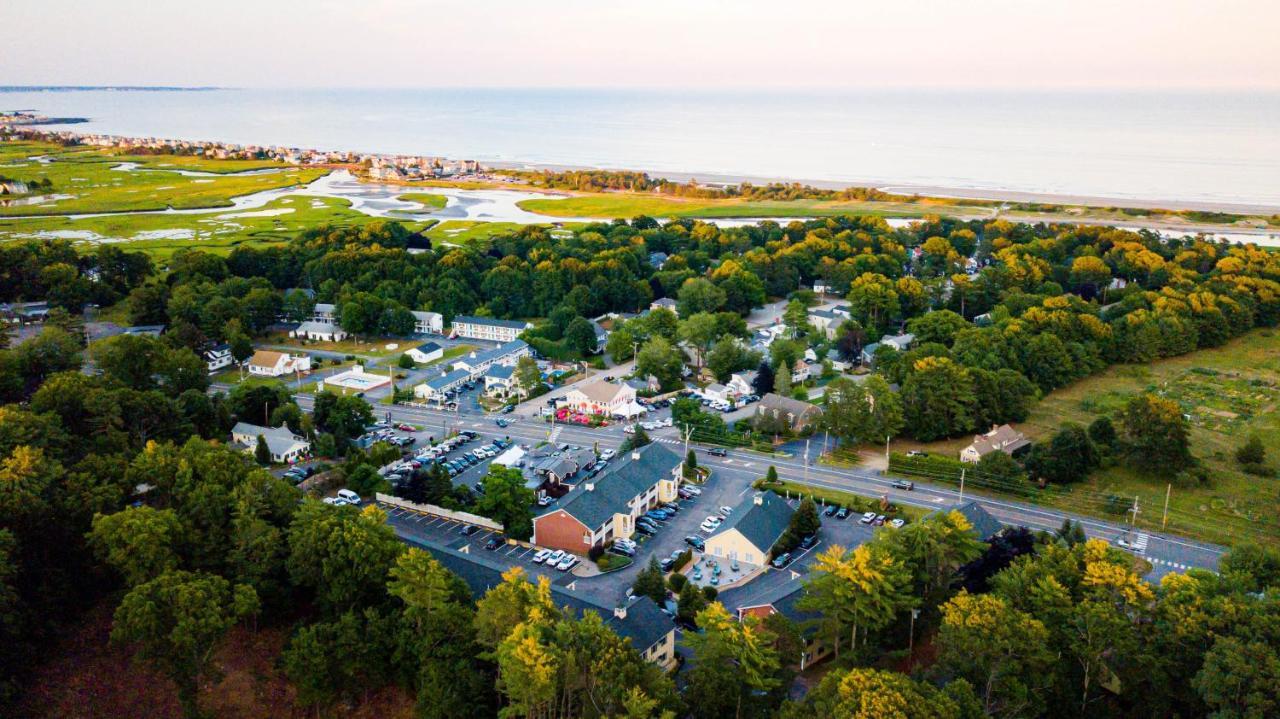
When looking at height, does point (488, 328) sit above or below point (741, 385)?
above

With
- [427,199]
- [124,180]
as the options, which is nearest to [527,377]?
[427,199]

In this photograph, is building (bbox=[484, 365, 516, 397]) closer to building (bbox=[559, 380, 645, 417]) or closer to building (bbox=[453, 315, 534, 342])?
building (bbox=[559, 380, 645, 417])

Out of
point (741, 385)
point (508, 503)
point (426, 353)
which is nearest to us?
point (508, 503)

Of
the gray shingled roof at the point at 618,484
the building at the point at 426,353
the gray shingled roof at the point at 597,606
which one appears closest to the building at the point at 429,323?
the building at the point at 426,353

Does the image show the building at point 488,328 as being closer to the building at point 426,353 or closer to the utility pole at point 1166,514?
the building at point 426,353

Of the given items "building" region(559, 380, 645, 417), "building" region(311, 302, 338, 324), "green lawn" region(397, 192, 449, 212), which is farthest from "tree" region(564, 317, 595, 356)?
"green lawn" region(397, 192, 449, 212)

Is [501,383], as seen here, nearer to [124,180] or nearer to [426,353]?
[426,353]

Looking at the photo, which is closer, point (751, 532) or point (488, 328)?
point (751, 532)
